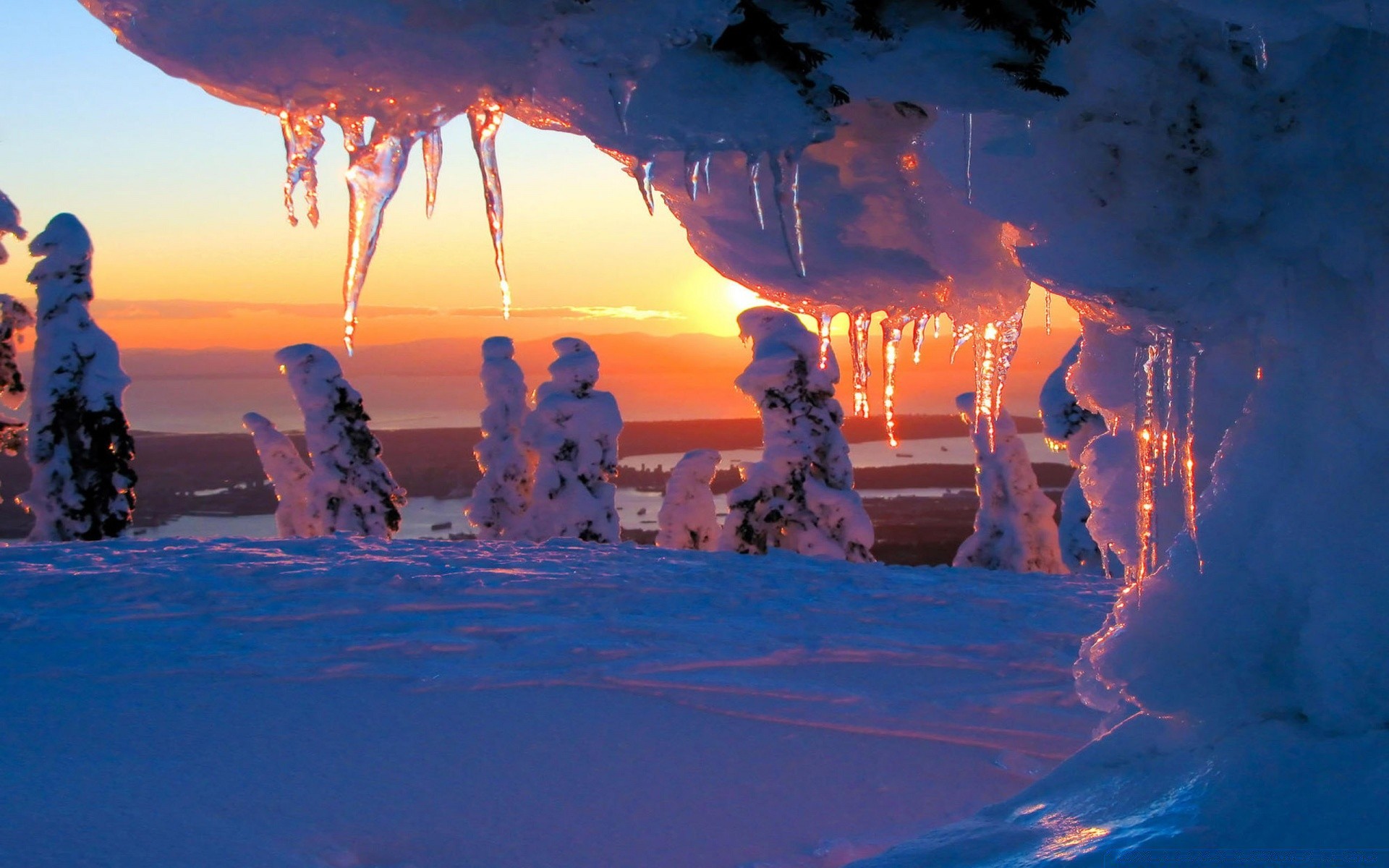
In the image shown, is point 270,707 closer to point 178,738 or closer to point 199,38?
point 178,738

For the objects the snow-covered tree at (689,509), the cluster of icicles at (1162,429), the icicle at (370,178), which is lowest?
the snow-covered tree at (689,509)

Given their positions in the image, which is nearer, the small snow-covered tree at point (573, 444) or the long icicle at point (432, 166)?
the long icicle at point (432, 166)

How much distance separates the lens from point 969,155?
181 inches

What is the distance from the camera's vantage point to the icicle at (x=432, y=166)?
13.3 ft

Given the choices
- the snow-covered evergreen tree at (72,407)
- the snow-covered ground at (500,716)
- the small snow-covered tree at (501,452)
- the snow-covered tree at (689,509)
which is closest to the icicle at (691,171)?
the snow-covered ground at (500,716)

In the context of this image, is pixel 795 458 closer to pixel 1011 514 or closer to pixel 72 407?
pixel 1011 514

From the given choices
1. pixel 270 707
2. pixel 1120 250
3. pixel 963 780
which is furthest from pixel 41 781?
pixel 1120 250

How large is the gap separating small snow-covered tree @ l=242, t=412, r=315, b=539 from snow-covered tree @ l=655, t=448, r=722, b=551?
8.16 m

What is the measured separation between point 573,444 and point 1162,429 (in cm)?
1812

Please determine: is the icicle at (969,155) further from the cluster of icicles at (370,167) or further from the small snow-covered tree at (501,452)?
the small snow-covered tree at (501,452)

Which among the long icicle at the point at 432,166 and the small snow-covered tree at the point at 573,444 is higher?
the long icicle at the point at 432,166

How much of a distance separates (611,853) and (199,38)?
3.57 meters

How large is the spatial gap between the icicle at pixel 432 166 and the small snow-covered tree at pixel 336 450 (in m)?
18.2

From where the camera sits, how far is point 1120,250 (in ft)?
14.4
